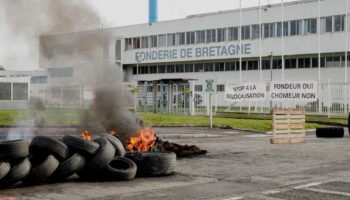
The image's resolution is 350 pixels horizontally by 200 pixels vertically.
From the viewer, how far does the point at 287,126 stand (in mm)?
20562

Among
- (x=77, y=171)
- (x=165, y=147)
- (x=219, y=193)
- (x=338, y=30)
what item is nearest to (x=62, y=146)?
(x=77, y=171)

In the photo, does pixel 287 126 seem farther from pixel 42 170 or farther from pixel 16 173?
pixel 16 173

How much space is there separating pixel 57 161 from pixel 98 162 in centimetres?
78

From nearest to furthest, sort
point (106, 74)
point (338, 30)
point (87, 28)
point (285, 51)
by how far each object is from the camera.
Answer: point (87, 28)
point (106, 74)
point (338, 30)
point (285, 51)

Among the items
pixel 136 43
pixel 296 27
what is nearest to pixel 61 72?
pixel 296 27

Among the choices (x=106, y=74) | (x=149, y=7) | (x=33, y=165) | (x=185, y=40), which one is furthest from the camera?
(x=149, y=7)

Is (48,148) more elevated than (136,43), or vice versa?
(136,43)

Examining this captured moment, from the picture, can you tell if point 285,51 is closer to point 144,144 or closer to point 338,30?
point 338,30

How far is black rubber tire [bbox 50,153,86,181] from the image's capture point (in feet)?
32.6

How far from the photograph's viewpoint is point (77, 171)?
10219mm

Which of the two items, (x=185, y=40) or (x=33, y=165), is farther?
(x=185, y=40)

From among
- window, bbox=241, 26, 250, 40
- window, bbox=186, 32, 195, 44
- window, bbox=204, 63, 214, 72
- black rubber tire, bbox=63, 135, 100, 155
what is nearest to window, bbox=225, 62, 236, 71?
window, bbox=204, 63, 214, 72

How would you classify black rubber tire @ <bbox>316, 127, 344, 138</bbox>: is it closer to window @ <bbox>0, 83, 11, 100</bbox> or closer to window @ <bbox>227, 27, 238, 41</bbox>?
window @ <bbox>0, 83, 11, 100</bbox>

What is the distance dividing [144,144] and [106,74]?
138 inches
